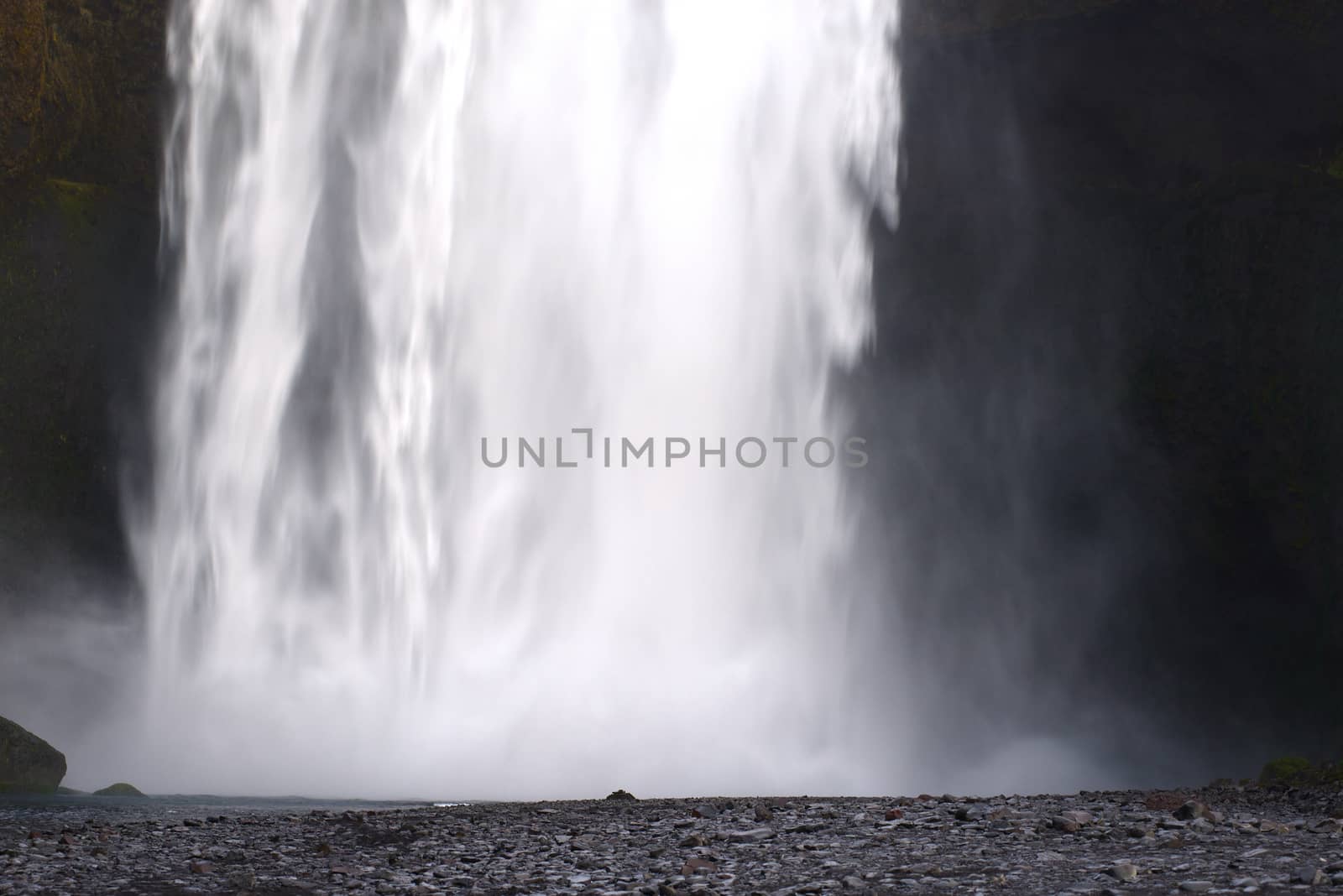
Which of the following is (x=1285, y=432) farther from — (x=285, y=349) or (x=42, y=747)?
(x=42, y=747)

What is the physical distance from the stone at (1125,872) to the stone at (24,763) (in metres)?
15.9

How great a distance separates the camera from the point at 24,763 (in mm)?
17250

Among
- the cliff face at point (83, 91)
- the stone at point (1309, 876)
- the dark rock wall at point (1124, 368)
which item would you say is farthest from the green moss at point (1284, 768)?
the cliff face at point (83, 91)

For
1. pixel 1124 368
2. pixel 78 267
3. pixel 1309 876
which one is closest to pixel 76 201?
pixel 78 267

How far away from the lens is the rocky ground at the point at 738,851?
6.13 metres

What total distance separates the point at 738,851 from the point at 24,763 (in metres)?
13.9

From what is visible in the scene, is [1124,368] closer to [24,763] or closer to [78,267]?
[24,763]

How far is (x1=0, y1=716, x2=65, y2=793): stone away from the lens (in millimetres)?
17125

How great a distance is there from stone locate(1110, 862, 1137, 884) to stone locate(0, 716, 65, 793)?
52.3 feet

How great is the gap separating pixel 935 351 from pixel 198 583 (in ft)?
50.6

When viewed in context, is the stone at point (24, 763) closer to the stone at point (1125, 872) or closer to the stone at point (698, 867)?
the stone at point (698, 867)

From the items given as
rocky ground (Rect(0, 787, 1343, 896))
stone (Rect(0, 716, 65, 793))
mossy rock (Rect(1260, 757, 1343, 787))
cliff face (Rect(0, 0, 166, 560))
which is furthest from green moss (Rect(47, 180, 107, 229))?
mossy rock (Rect(1260, 757, 1343, 787))

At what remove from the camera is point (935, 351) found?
2534 cm

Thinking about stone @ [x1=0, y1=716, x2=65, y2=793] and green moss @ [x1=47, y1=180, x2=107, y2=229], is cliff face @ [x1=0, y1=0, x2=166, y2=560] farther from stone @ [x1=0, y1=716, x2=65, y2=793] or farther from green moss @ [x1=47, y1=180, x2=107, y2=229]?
stone @ [x1=0, y1=716, x2=65, y2=793]
